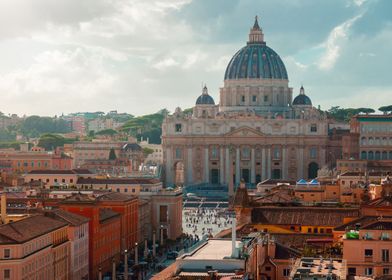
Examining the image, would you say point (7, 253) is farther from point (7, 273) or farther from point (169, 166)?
point (169, 166)

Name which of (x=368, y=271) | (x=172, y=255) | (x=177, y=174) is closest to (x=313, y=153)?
(x=177, y=174)

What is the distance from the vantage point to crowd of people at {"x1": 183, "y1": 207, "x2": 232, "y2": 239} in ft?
333

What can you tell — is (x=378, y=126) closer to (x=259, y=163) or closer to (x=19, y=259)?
(x=259, y=163)

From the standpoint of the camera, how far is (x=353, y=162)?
5167 inches

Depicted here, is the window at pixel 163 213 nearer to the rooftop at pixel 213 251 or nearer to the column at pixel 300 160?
the rooftop at pixel 213 251

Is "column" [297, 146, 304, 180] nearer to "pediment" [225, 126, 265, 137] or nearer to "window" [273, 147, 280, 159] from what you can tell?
"window" [273, 147, 280, 159]

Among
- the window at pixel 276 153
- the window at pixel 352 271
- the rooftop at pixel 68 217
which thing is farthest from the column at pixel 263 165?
the window at pixel 352 271

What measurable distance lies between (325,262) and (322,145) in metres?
147

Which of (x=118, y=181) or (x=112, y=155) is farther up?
(x=112, y=155)

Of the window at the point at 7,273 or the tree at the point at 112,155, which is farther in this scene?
the tree at the point at 112,155

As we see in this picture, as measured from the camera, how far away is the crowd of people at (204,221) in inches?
3999

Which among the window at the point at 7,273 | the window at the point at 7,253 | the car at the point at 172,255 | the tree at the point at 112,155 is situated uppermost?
the tree at the point at 112,155

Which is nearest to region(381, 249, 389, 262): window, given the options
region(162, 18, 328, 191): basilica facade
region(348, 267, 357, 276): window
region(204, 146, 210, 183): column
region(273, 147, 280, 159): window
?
region(348, 267, 357, 276): window

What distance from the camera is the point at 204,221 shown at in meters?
115
